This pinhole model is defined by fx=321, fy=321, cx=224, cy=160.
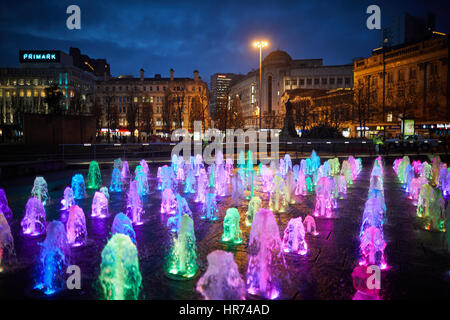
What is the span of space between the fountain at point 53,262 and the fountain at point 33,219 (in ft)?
8.66

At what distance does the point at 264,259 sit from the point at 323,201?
449cm

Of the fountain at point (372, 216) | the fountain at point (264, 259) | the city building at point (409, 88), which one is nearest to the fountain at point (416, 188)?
the fountain at point (372, 216)

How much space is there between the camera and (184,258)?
5176 millimetres

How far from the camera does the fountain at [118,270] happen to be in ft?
13.9

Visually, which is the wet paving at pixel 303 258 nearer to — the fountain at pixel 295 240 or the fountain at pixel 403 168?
the fountain at pixel 295 240

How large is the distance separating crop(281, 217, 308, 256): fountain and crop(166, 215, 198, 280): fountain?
6.03ft

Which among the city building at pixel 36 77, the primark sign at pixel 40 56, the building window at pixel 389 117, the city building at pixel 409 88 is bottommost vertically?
the building window at pixel 389 117

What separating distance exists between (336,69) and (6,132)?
94.3 metres

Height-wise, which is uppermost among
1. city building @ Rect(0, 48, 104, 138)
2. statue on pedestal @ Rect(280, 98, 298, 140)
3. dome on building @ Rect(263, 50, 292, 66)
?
dome on building @ Rect(263, 50, 292, 66)

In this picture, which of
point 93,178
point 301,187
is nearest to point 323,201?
point 301,187

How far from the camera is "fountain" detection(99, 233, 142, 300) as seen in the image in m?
4.23

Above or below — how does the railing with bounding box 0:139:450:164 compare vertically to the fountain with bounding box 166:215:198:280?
above

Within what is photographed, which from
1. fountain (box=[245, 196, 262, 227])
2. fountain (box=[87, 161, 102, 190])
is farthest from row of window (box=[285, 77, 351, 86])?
fountain (box=[245, 196, 262, 227])

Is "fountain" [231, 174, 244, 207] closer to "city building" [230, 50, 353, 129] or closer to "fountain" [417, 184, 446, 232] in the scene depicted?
"fountain" [417, 184, 446, 232]
